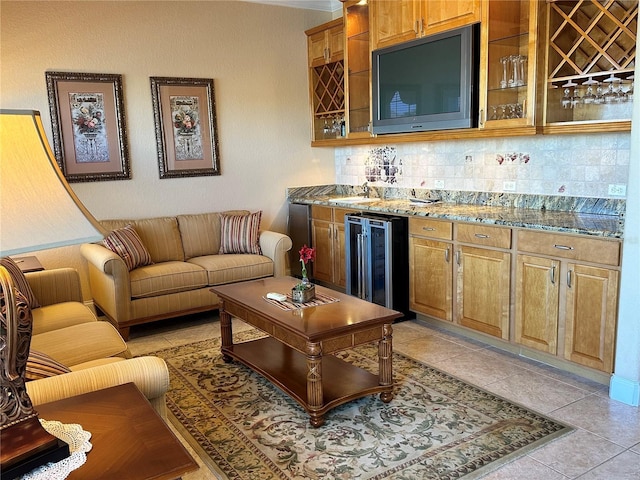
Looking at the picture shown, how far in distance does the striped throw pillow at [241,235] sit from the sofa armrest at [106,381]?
303cm

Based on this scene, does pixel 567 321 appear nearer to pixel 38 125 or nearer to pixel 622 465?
pixel 622 465

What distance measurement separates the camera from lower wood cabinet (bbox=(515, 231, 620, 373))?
306 cm

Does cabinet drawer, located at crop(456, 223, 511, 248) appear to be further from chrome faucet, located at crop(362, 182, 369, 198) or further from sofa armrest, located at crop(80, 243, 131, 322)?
sofa armrest, located at crop(80, 243, 131, 322)

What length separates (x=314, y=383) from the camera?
9.12 feet

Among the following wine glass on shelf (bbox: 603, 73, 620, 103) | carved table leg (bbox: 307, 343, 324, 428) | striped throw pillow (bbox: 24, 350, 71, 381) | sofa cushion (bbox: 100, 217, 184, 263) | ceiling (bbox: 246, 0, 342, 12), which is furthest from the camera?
ceiling (bbox: 246, 0, 342, 12)

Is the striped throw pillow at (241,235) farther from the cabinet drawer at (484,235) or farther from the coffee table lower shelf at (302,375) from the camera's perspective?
the cabinet drawer at (484,235)

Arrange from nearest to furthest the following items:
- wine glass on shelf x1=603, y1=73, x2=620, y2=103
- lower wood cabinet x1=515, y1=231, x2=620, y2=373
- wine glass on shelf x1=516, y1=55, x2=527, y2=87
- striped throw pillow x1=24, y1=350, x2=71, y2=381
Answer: striped throw pillow x1=24, y1=350, x2=71, y2=381
lower wood cabinet x1=515, y1=231, x2=620, y2=373
wine glass on shelf x1=603, y1=73, x2=620, y2=103
wine glass on shelf x1=516, y1=55, x2=527, y2=87

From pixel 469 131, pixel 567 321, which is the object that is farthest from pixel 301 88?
pixel 567 321

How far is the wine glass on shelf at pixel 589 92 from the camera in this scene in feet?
11.5

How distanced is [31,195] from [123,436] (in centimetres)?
70

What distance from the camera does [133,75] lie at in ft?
16.5

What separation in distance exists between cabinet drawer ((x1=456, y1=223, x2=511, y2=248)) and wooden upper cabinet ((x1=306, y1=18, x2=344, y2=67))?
8.09ft

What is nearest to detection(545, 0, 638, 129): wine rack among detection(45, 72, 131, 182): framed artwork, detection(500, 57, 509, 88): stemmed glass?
detection(500, 57, 509, 88): stemmed glass

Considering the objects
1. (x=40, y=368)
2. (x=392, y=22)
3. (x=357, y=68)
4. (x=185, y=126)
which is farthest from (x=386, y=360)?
(x=185, y=126)
